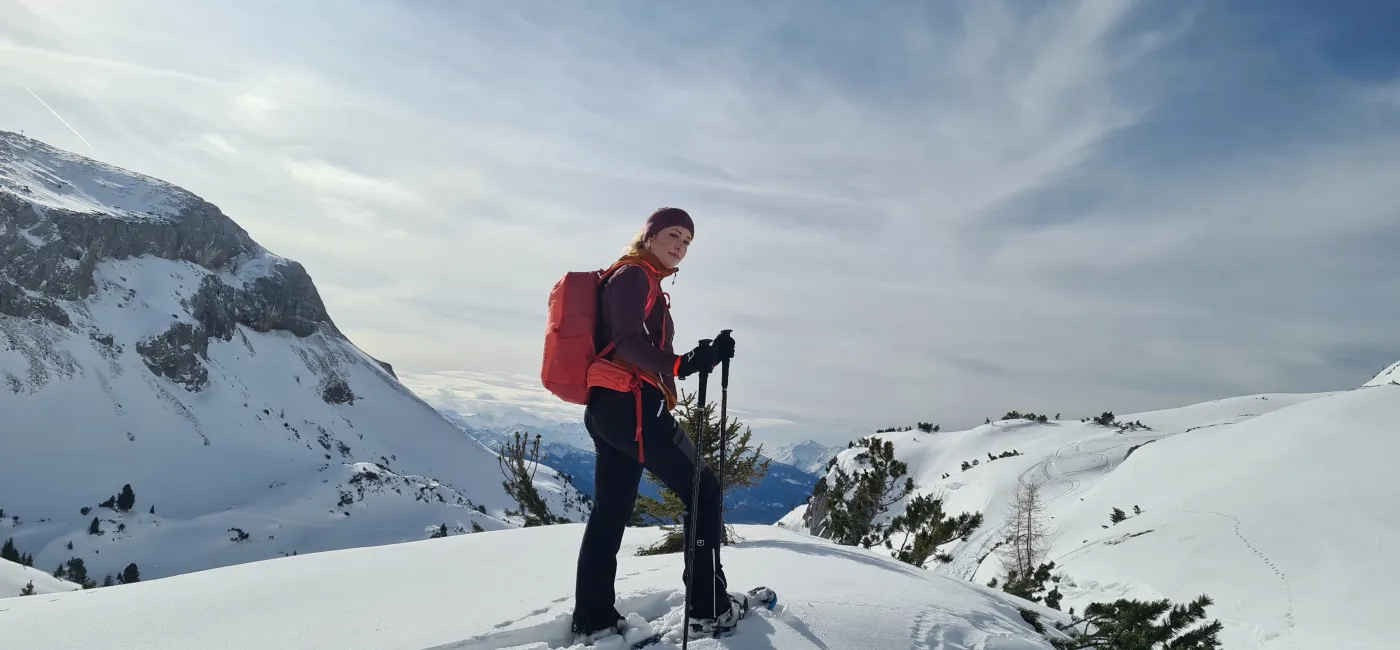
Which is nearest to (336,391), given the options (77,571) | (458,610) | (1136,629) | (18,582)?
(77,571)

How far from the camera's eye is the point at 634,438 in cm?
359

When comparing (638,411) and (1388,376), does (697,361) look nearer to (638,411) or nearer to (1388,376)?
(638,411)

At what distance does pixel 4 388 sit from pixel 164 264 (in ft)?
187

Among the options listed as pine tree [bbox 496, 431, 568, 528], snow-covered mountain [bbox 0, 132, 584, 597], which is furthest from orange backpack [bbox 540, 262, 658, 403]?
snow-covered mountain [bbox 0, 132, 584, 597]

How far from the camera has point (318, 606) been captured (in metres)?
4.19

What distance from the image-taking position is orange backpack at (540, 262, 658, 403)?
3.70m

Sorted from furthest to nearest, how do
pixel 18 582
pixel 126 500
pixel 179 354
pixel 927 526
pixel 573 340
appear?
pixel 179 354
pixel 126 500
pixel 18 582
pixel 927 526
pixel 573 340

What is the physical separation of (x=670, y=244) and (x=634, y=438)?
1183 mm

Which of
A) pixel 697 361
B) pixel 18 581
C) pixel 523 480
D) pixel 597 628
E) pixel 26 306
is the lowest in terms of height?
pixel 18 581

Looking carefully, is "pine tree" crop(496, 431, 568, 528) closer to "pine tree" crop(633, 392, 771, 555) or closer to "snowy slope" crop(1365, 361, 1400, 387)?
"pine tree" crop(633, 392, 771, 555)

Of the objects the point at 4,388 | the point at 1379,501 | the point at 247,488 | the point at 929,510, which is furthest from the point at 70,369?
the point at 1379,501

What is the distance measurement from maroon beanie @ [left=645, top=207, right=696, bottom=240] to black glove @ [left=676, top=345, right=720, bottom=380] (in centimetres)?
80

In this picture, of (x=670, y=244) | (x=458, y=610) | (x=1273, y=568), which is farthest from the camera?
(x=1273, y=568)

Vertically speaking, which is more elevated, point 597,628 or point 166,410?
point 597,628
